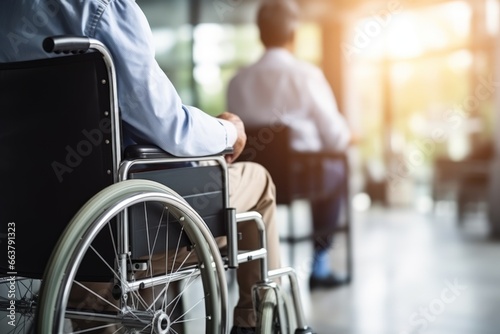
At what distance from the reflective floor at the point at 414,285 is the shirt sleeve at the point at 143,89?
4.30 feet

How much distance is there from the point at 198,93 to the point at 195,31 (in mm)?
685

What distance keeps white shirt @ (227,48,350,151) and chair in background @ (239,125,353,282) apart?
0.07 metres

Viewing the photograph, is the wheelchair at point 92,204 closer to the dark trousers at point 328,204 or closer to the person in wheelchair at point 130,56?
the person in wheelchair at point 130,56

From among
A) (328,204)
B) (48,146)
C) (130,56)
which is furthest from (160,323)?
(328,204)

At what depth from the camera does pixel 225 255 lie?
1.64 metres

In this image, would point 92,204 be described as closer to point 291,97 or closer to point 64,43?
point 64,43

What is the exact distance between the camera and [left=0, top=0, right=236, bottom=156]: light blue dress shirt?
4.50ft

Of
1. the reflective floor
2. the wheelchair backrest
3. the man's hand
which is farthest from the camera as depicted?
the reflective floor

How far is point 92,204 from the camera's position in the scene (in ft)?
4.02

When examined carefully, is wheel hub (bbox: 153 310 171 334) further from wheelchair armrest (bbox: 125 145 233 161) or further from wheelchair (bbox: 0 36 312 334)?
wheelchair armrest (bbox: 125 145 233 161)

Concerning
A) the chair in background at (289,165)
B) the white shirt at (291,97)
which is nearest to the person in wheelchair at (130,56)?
the chair in background at (289,165)

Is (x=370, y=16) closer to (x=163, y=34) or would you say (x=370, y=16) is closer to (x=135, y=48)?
(x=163, y=34)

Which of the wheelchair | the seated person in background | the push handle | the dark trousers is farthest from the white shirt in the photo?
the push handle

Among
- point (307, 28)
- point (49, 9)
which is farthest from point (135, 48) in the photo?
point (307, 28)
